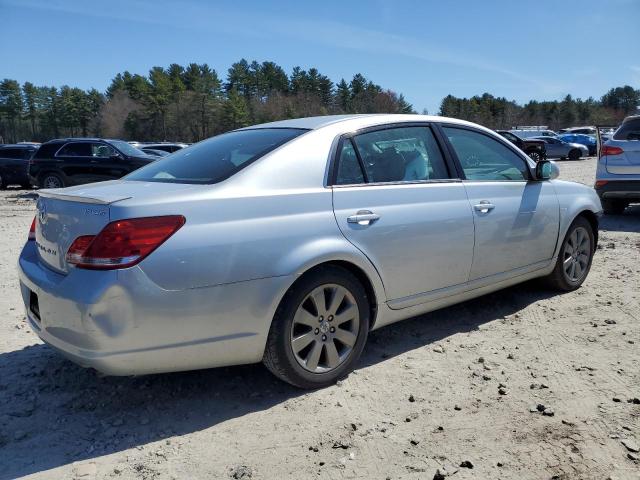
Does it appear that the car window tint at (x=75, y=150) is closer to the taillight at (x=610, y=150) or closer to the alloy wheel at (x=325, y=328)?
the taillight at (x=610, y=150)

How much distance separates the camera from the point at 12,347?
3.97 metres

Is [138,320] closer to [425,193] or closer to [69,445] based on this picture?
[69,445]

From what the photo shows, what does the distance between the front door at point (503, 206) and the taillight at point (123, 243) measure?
2339 mm

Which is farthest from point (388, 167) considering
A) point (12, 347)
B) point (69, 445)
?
point (12, 347)

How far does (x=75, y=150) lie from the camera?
15344 mm

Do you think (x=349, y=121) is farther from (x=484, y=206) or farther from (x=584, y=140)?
(x=584, y=140)

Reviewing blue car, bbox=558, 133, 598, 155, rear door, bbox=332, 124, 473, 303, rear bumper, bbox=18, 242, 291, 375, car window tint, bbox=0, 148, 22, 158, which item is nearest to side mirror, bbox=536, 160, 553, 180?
rear door, bbox=332, 124, 473, 303

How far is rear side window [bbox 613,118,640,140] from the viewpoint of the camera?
9242 mm

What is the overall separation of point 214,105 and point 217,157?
83403 millimetres

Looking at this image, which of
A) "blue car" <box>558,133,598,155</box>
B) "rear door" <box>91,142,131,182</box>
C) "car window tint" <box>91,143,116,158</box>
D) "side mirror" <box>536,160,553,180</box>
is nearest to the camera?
"side mirror" <box>536,160,553,180</box>

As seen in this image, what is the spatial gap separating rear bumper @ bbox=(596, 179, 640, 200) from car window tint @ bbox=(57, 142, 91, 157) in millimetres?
12803

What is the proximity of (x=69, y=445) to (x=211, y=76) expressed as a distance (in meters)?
95.9

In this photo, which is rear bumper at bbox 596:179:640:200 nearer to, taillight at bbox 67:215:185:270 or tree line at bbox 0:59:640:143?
taillight at bbox 67:215:185:270

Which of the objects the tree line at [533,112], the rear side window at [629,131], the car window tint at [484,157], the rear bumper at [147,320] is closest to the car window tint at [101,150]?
the rear side window at [629,131]
